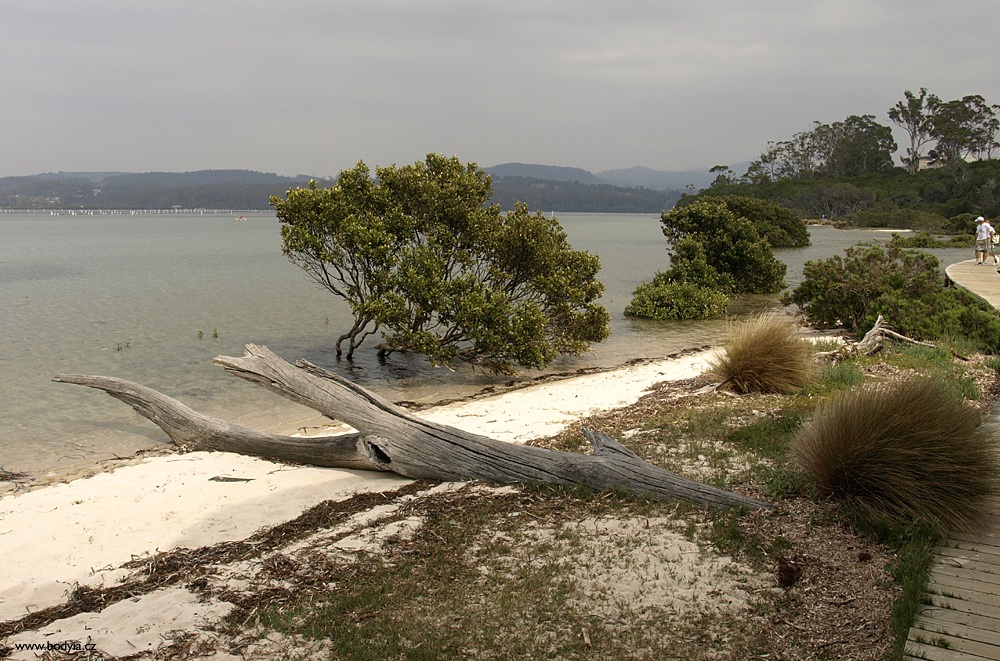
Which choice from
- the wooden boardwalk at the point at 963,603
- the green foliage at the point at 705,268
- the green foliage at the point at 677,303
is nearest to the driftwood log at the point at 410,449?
the wooden boardwalk at the point at 963,603

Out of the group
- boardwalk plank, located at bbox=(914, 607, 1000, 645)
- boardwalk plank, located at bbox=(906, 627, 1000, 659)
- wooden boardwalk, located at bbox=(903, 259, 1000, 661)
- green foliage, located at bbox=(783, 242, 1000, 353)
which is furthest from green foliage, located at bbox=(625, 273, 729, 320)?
boardwalk plank, located at bbox=(906, 627, 1000, 659)

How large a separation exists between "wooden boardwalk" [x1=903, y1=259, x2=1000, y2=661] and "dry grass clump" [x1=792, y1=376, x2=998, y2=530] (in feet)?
0.75

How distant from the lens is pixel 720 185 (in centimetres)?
13500

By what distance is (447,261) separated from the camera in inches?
569

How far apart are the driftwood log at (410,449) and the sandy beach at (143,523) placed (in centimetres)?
21

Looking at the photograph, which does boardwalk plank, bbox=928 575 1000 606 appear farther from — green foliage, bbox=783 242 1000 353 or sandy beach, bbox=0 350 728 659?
green foliage, bbox=783 242 1000 353

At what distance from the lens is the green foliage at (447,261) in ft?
45.5

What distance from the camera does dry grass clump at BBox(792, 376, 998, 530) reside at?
5570 mm

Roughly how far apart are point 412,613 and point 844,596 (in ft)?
9.00

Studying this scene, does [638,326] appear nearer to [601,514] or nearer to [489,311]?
[489,311]

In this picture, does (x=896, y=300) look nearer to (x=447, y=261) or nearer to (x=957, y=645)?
(x=447, y=261)

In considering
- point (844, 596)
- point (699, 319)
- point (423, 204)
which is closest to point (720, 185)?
point (699, 319)

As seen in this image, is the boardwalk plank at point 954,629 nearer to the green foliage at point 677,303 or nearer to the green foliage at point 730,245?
the green foliage at point 677,303

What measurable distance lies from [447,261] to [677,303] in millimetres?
11011
